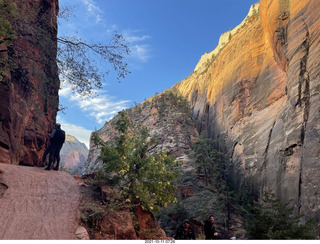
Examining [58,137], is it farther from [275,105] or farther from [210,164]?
[210,164]

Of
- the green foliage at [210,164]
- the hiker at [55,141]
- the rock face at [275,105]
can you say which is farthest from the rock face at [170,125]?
the hiker at [55,141]

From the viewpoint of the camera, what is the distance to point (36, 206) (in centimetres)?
638

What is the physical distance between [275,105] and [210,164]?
11.1 meters

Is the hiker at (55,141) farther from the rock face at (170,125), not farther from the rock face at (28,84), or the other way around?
the rock face at (170,125)

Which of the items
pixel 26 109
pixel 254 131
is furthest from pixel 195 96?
pixel 26 109

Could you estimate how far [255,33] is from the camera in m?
30.6

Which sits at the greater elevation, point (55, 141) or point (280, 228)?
point (55, 141)

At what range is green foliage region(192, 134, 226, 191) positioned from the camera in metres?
28.8

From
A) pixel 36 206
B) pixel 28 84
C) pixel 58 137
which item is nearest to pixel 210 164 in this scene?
pixel 58 137

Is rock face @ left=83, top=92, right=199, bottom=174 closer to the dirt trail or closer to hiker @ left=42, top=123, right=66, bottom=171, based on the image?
Result: hiker @ left=42, top=123, right=66, bottom=171

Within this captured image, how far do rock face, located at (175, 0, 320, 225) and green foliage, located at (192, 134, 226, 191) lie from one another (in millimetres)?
1550

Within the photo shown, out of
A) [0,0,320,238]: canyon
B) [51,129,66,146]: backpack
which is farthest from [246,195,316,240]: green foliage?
[51,129,66,146]: backpack

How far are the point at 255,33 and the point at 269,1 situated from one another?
20.4 ft

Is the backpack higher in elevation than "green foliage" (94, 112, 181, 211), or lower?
higher
